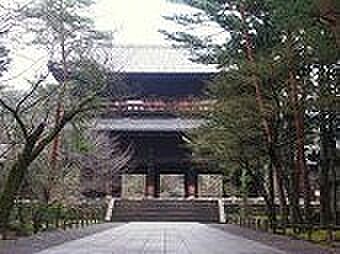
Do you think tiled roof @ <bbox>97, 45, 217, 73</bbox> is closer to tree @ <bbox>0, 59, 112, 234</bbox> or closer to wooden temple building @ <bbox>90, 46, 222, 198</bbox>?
wooden temple building @ <bbox>90, 46, 222, 198</bbox>

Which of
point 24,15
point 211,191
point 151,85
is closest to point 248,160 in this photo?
point 24,15

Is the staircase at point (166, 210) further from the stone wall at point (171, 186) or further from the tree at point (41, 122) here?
the tree at point (41, 122)

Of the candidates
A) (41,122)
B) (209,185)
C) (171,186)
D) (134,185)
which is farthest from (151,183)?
(41,122)

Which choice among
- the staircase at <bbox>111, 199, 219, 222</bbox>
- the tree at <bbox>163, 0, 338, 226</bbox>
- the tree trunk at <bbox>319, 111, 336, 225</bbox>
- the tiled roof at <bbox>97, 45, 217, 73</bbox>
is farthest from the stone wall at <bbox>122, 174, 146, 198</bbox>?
the tree trunk at <bbox>319, 111, 336, 225</bbox>

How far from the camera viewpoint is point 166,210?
1315 inches

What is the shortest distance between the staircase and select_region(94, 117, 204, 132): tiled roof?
4264 millimetres

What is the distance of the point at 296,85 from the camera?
62.7ft

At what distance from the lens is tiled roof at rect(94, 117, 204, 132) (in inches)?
1402

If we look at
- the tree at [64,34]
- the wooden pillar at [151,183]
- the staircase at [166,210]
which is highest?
the tree at [64,34]

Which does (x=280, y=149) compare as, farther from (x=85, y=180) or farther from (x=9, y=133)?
(x=85, y=180)

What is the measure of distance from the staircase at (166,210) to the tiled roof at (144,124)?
426 centimetres

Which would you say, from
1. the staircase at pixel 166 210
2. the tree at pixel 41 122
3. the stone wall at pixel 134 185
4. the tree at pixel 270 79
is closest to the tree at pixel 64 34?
the tree at pixel 41 122

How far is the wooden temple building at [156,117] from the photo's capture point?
1423 inches

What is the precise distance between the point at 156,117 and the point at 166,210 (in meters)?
6.92
